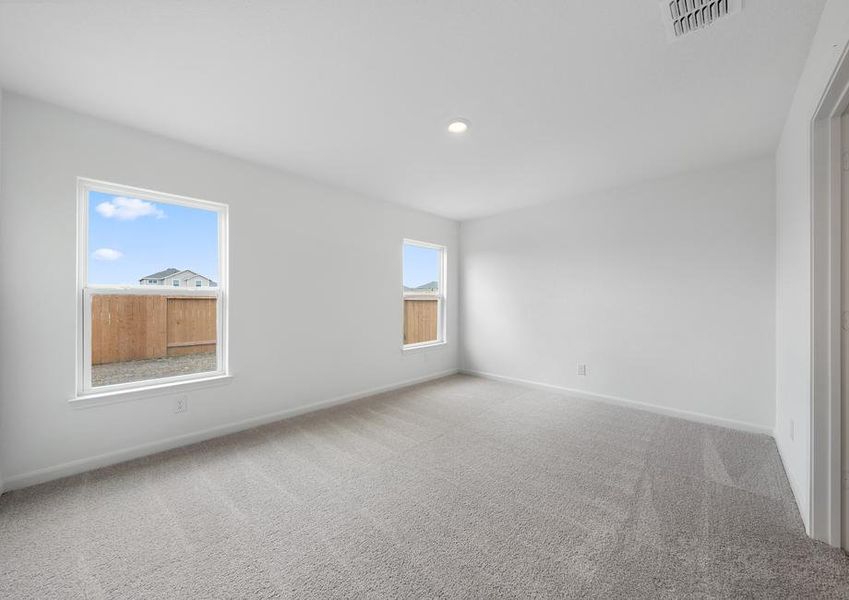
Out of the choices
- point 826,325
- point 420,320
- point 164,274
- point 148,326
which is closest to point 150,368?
point 148,326

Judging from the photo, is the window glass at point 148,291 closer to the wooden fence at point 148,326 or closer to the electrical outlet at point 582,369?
the wooden fence at point 148,326

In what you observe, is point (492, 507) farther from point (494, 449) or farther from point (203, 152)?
point (203, 152)

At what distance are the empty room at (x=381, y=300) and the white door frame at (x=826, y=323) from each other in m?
0.01

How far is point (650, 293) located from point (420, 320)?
9.26 ft

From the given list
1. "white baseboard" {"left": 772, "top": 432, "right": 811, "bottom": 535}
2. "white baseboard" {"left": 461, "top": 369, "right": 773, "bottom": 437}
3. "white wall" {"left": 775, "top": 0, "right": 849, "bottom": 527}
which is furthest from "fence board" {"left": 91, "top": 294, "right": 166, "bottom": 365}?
"white baseboard" {"left": 772, "top": 432, "right": 811, "bottom": 535}

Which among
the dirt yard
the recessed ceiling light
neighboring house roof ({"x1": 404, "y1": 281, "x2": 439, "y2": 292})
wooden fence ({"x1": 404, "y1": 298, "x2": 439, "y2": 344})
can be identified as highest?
the recessed ceiling light

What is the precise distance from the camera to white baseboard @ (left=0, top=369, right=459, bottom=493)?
7.12ft

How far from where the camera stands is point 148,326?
2711 mm

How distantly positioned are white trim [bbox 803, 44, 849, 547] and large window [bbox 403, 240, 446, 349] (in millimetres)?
3665

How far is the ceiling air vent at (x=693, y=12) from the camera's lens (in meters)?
1.44

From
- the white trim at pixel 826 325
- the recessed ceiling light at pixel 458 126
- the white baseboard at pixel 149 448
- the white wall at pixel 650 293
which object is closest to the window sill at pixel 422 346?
the white wall at pixel 650 293

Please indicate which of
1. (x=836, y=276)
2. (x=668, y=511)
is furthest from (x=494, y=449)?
(x=836, y=276)

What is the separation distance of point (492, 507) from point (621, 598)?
721 millimetres

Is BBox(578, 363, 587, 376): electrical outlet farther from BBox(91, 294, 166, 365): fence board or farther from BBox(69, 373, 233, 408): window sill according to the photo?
BBox(91, 294, 166, 365): fence board
